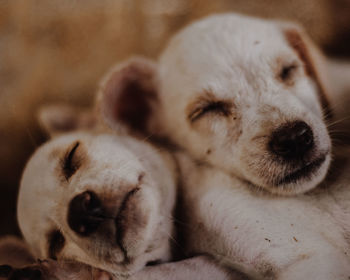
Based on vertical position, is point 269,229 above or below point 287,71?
below

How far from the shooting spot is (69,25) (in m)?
2.81

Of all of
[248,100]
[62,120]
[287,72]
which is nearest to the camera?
[248,100]

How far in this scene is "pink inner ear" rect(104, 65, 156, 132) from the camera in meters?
2.16

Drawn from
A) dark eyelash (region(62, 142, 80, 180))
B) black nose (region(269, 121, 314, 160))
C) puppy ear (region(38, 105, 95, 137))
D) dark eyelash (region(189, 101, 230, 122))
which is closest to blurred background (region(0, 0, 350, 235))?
puppy ear (region(38, 105, 95, 137))

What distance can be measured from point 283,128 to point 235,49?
536mm

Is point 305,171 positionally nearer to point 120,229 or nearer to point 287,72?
point 287,72

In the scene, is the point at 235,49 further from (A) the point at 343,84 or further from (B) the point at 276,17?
(B) the point at 276,17

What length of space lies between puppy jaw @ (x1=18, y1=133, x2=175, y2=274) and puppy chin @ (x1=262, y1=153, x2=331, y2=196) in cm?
56

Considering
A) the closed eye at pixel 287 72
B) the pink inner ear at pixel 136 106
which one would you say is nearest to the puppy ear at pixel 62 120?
the pink inner ear at pixel 136 106

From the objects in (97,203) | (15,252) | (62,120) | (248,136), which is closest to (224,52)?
(248,136)

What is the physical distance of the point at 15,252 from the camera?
1959mm

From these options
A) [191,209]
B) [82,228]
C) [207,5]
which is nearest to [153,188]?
[191,209]

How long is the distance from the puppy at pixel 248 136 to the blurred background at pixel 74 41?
0.80m

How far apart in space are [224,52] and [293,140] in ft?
2.04
